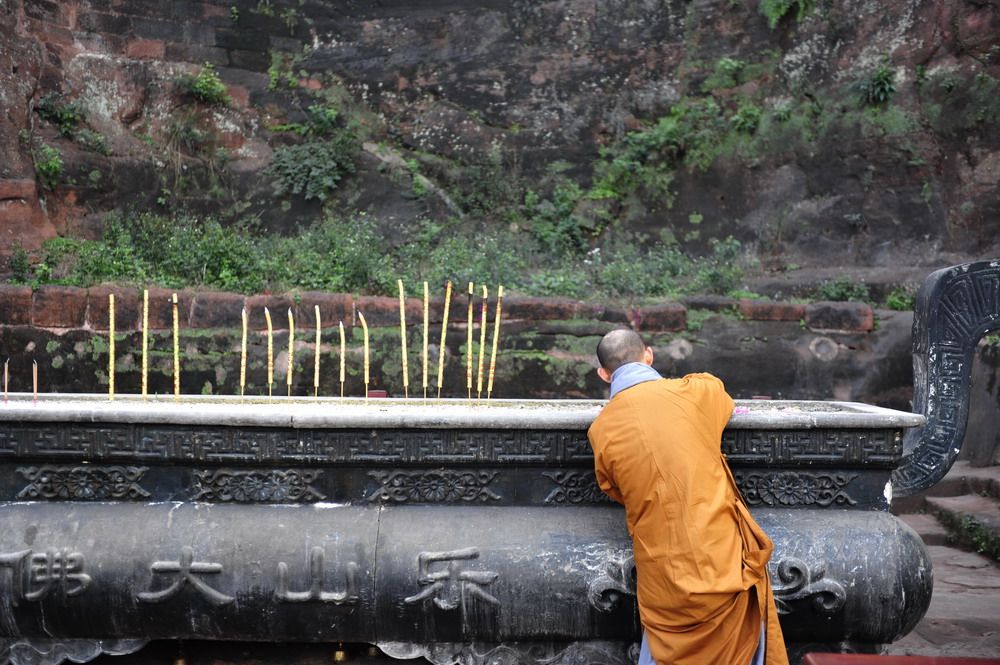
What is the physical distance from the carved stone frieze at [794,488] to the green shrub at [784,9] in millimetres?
7964

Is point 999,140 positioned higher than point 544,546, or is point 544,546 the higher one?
point 999,140

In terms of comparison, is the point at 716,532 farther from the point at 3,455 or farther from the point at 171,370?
the point at 171,370

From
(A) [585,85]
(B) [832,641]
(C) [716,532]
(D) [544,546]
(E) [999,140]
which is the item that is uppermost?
(A) [585,85]

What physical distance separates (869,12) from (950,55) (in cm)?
108

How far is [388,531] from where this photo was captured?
3057 millimetres

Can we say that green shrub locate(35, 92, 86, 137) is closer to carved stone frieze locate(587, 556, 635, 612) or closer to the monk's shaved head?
the monk's shaved head

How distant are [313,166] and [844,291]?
5982 millimetres

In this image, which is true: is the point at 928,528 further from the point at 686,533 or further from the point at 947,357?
the point at 686,533

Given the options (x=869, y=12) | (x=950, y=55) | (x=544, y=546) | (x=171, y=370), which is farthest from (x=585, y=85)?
(x=544, y=546)

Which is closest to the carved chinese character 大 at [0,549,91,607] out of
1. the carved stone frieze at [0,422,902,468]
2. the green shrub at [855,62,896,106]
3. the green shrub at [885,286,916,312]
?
the carved stone frieze at [0,422,902,468]

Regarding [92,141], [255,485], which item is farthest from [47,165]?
[255,485]

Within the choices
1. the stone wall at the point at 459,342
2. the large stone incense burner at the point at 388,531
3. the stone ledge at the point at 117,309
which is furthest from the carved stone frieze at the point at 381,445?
the stone ledge at the point at 117,309

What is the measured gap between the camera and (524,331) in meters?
7.06

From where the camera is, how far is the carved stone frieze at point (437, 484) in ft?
10.3
